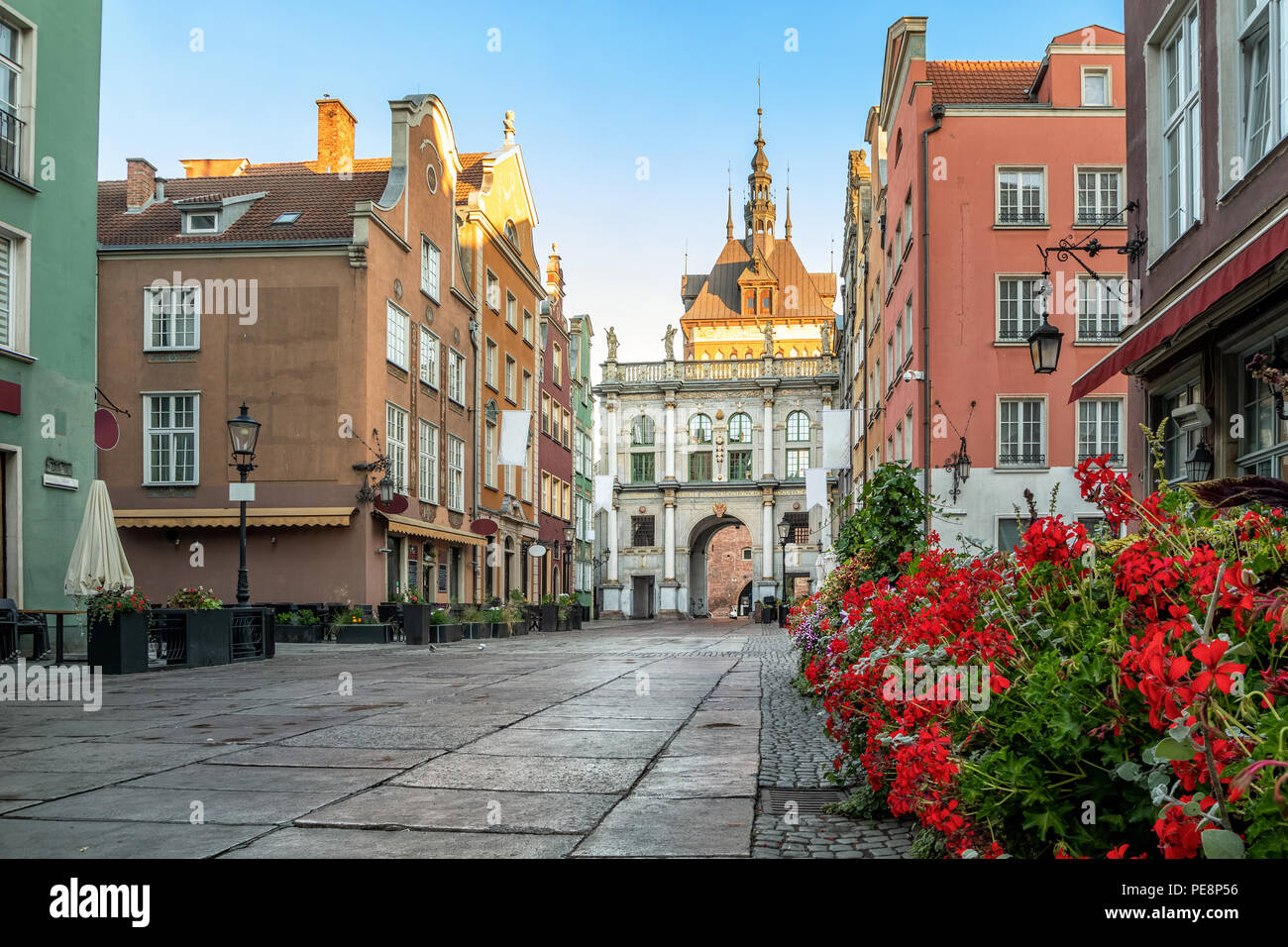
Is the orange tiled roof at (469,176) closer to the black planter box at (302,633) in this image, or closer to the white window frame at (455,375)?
the white window frame at (455,375)

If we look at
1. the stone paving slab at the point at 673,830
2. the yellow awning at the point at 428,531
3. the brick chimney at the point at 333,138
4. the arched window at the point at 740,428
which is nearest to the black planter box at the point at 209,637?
Result: the yellow awning at the point at 428,531

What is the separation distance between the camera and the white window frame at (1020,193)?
25562 millimetres

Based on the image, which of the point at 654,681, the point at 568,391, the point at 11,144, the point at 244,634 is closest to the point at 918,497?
the point at 654,681

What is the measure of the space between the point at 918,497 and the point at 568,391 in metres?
43.1

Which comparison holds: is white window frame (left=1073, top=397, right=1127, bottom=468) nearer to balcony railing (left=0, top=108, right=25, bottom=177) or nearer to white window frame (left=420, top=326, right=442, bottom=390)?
Answer: white window frame (left=420, top=326, right=442, bottom=390)

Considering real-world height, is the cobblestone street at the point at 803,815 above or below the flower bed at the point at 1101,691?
below

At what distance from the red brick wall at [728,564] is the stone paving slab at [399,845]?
76.1m

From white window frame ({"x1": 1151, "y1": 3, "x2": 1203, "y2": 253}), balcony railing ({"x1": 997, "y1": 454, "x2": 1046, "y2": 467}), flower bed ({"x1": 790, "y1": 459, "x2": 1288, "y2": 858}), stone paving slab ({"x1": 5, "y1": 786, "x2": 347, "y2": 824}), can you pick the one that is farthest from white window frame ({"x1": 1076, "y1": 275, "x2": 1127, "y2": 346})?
stone paving slab ({"x1": 5, "y1": 786, "x2": 347, "y2": 824})

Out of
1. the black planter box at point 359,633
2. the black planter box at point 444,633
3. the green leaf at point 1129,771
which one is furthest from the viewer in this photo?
the black planter box at point 444,633

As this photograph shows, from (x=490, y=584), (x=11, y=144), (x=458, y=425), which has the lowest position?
(x=490, y=584)

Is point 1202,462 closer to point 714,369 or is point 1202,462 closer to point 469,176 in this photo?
point 469,176
